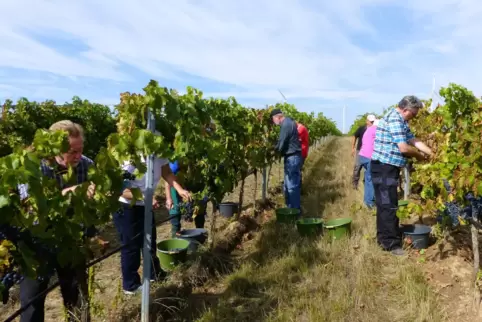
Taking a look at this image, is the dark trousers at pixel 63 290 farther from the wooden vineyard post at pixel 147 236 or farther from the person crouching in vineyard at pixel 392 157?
the person crouching in vineyard at pixel 392 157

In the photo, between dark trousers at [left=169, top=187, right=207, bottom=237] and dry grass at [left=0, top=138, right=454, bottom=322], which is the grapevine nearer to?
dark trousers at [left=169, top=187, right=207, bottom=237]

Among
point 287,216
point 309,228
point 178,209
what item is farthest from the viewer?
point 287,216

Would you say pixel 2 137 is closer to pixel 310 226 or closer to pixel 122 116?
pixel 122 116

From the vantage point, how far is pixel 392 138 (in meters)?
3.90

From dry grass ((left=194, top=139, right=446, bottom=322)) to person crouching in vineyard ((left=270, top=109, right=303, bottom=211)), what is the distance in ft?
3.22

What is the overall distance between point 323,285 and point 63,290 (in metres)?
2.06

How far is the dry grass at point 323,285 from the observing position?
2912mm

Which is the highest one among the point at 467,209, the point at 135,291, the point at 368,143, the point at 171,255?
the point at 368,143

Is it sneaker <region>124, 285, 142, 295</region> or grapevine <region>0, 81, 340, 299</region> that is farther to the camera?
sneaker <region>124, 285, 142, 295</region>

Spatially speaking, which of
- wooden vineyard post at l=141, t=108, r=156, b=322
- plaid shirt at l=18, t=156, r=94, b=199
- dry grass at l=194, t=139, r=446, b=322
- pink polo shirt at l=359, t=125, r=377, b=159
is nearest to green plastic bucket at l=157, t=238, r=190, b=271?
dry grass at l=194, t=139, r=446, b=322

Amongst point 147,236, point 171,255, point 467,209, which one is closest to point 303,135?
point 467,209

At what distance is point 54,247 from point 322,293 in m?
2.12

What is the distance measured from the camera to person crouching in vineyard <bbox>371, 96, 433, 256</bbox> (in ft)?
12.6

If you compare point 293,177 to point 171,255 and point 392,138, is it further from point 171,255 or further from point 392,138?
point 171,255
